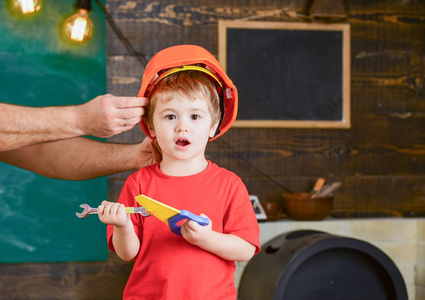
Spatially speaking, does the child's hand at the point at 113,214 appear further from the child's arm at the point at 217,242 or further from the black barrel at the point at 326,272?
the black barrel at the point at 326,272

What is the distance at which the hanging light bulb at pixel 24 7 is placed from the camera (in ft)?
7.40

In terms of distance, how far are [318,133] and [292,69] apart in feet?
1.27

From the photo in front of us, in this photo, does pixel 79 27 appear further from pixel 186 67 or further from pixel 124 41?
pixel 186 67

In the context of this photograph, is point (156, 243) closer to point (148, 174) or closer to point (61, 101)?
point (148, 174)

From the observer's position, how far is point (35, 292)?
2.37 metres

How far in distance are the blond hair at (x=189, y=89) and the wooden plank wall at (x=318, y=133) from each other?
1318 millimetres

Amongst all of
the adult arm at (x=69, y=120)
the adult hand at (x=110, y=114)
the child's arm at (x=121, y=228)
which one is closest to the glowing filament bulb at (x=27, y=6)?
the adult arm at (x=69, y=120)

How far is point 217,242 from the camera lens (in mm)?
1020

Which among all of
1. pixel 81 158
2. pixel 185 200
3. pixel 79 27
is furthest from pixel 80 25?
pixel 185 200

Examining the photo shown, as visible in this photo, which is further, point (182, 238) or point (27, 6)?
point (27, 6)

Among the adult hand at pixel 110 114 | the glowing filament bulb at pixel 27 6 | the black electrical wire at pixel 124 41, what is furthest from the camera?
the black electrical wire at pixel 124 41

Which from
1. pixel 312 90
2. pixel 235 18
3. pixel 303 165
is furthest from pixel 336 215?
pixel 235 18

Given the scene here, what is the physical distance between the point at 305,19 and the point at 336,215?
1.11 meters

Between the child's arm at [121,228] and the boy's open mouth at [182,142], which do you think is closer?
the child's arm at [121,228]
